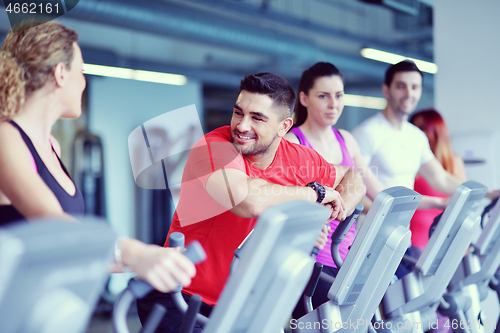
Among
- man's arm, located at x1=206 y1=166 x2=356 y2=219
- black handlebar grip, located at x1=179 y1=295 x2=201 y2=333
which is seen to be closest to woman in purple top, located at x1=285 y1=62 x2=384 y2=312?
man's arm, located at x1=206 y1=166 x2=356 y2=219

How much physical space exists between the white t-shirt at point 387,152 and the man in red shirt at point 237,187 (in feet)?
2.81

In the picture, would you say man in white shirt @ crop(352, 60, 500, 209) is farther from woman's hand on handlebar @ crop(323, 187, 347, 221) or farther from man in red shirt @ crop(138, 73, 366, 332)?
woman's hand on handlebar @ crop(323, 187, 347, 221)

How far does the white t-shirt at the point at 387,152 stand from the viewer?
2.81m

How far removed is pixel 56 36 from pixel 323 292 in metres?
1.40

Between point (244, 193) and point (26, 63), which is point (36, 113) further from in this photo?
point (244, 193)

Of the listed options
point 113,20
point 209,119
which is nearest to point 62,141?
point 113,20

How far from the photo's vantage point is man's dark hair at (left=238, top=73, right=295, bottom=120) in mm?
1865

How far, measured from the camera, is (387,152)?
Result: 2.82 m

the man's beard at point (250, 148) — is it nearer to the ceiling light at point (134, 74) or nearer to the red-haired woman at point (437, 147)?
the red-haired woman at point (437, 147)

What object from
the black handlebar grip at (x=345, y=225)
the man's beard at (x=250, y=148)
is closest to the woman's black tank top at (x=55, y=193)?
the man's beard at (x=250, y=148)

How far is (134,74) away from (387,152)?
14.8 feet

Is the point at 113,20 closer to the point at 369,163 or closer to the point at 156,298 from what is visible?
the point at 369,163

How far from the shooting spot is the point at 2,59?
1308 millimetres

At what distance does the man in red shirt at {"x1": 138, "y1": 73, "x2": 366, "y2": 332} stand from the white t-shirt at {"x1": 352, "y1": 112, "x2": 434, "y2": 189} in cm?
86
